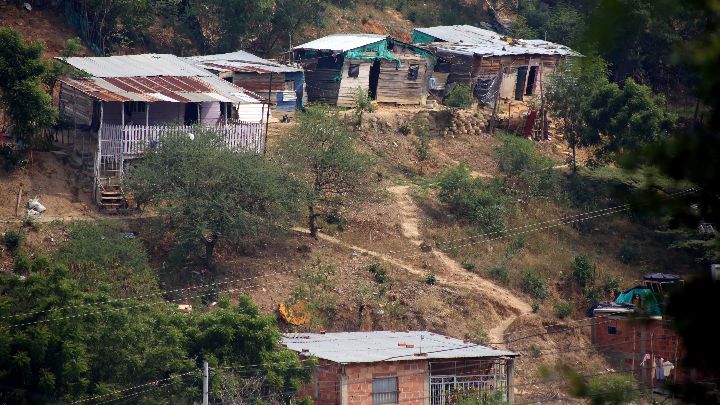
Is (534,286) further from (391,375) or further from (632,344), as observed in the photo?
(391,375)

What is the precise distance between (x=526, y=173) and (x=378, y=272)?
7087mm

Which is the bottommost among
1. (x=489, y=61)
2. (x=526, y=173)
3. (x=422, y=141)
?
(x=526, y=173)

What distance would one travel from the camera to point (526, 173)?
1073 inches

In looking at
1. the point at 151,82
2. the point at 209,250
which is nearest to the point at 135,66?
the point at 151,82

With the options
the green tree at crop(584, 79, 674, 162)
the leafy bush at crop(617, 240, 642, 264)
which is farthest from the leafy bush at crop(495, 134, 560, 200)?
the leafy bush at crop(617, 240, 642, 264)

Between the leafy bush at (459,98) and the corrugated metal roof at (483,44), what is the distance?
161 centimetres

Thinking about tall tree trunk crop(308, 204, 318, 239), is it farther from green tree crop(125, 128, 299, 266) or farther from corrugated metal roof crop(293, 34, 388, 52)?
corrugated metal roof crop(293, 34, 388, 52)

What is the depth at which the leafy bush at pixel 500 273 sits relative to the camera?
23109 mm

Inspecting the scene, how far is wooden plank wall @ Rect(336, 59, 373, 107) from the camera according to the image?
29516 mm

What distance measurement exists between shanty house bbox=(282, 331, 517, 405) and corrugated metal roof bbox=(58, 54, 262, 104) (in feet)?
20.6

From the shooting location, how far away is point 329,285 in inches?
827

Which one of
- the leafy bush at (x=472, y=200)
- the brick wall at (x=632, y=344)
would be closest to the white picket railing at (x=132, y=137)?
the leafy bush at (x=472, y=200)

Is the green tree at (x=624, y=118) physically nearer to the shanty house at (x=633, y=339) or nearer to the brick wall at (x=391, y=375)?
the shanty house at (x=633, y=339)

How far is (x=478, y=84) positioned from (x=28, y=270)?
57.9 feet
